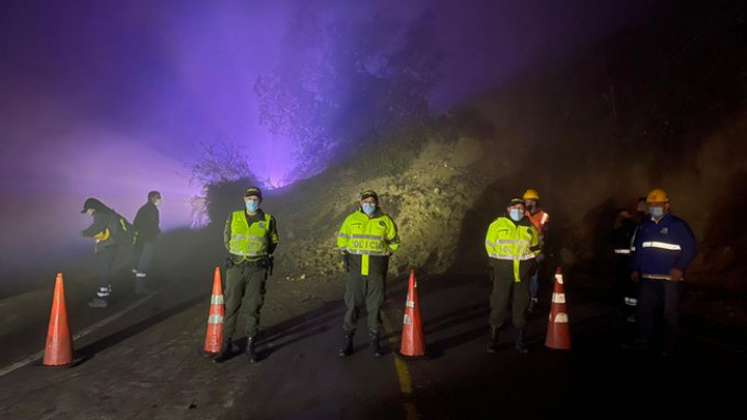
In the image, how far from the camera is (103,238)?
32.7ft

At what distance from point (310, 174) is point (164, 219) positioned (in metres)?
17.7

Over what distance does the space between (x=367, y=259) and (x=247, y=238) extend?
152 centimetres

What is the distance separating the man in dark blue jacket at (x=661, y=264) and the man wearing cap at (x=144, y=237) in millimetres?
9657

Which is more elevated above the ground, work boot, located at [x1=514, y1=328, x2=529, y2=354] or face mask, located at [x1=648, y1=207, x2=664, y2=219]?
face mask, located at [x1=648, y1=207, x2=664, y2=219]

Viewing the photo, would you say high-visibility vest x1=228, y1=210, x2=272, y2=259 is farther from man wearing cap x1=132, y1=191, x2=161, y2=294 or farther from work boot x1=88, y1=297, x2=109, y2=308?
man wearing cap x1=132, y1=191, x2=161, y2=294

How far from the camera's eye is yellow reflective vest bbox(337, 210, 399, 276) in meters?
6.48

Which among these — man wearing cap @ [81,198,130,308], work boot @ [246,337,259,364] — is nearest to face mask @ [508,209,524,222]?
work boot @ [246,337,259,364]

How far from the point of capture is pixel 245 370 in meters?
6.04

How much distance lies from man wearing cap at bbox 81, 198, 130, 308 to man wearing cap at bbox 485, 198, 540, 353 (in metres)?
7.43

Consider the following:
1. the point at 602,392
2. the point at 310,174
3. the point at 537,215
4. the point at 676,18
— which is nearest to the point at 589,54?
the point at 676,18

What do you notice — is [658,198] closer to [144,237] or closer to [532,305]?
[532,305]

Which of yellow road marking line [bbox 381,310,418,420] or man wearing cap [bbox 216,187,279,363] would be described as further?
man wearing cap [bbox 216,187,279,363]

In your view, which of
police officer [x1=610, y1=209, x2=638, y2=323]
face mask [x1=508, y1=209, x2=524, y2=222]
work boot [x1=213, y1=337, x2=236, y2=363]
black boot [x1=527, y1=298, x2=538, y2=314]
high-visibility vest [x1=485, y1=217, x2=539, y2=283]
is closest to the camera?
work boot [x1=213, y1=337, x2=236, y2=363]

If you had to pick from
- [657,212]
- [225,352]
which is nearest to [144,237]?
[225,352]
